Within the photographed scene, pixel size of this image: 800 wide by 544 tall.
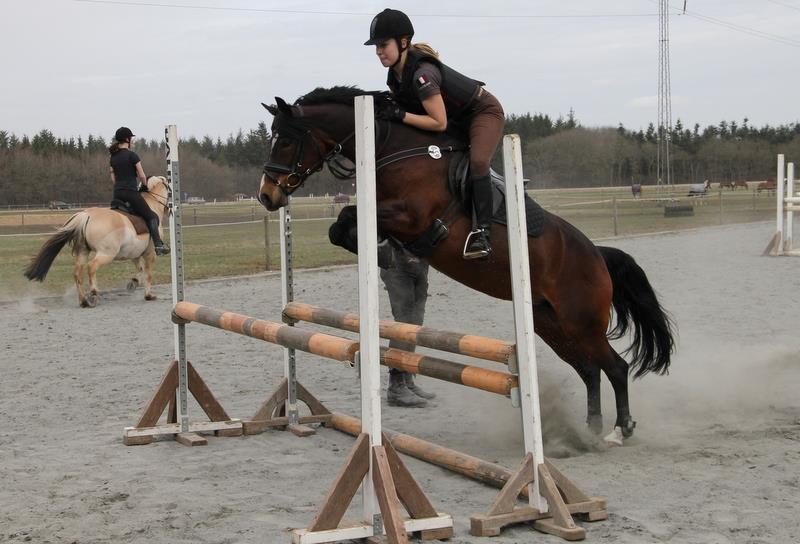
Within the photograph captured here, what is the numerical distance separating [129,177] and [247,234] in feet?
51.2

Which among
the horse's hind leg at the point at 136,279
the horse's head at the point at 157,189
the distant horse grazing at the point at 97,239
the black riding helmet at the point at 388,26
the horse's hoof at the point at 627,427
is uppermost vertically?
the black riding helmet at the point at 388,26

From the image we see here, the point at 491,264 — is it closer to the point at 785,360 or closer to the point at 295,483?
the point at 295,483

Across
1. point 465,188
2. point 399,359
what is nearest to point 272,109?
point 465,188

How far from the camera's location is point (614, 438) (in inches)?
210

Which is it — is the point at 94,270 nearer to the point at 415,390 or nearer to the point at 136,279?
the point at 136,279

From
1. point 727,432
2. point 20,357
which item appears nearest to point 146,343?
point 20,357

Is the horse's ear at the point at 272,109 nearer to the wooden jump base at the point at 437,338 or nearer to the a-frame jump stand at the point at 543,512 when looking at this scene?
the wooden jump base at the point at 437,338

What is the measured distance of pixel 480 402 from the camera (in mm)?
6551

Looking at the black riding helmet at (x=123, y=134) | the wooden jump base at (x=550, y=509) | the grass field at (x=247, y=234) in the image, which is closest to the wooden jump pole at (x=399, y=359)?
the wooden jump base at (x=550, y=509)

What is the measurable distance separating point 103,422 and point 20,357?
3109 mm

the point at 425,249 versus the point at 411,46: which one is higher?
the point at 411,46

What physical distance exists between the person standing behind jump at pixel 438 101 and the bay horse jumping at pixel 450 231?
0.12 meters

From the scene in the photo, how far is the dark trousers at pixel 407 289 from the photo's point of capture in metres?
6.69

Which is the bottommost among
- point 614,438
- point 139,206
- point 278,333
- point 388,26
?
point 614,438
